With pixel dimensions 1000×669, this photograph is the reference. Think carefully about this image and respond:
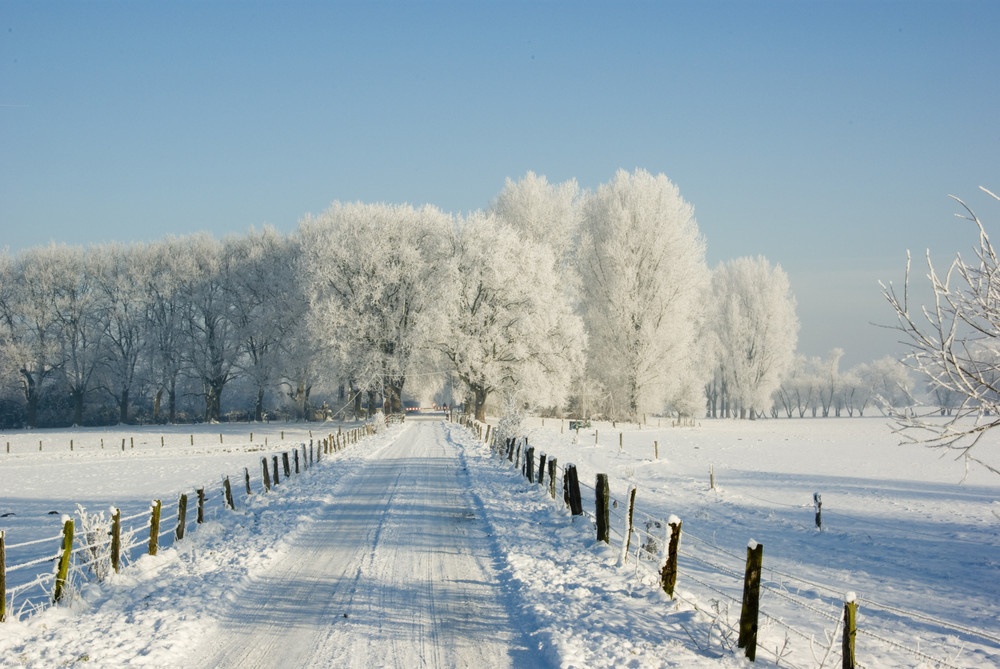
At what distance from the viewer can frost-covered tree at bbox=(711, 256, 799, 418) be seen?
6775cm

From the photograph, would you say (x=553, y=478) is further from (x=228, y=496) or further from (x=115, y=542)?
(x=115, y=542)

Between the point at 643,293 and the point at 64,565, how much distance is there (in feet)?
138

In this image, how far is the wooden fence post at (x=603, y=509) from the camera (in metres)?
10.4

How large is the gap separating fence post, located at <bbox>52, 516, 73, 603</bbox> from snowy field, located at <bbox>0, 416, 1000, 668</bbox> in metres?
0.24

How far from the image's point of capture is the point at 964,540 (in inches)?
539

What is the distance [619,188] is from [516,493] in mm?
37184

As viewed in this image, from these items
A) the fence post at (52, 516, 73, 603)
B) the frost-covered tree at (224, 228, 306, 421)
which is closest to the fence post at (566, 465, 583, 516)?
the fence post at (52, 516, 73, 603)

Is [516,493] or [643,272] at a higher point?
[643,272]

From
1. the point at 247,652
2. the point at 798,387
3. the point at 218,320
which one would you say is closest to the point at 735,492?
the point at 247,652

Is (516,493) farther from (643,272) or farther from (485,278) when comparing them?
(643,272)

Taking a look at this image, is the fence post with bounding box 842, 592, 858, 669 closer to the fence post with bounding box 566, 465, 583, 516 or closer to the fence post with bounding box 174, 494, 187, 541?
the fence post with bounding box 566, 465, 583, 516

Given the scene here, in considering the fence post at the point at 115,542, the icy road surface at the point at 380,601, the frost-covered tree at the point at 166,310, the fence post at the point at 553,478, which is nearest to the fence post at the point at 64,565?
the fence post at the point at 115,542

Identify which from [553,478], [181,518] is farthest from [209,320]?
[553,478]

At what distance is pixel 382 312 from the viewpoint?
146ft
